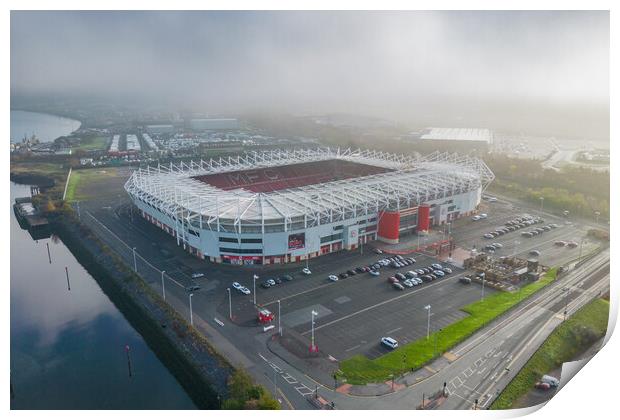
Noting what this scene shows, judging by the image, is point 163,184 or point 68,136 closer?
point 163,184

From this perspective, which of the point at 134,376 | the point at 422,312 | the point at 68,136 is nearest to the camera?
the point at 134,376

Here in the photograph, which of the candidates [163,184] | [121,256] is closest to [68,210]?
[163,184]

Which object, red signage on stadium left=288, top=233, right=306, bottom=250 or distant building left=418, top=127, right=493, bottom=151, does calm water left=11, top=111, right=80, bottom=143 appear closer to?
red signage on stadium left=288, top=233, right=306, bottom=250

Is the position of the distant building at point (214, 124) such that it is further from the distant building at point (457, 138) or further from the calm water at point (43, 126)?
the distant building at point (457, 138)

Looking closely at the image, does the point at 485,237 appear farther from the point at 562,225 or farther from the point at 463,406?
the point at 463,406

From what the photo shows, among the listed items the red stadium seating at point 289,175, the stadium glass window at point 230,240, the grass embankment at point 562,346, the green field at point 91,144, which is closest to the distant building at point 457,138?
the red stadium seating at point 289,175

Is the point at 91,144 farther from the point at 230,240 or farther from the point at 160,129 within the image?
the point at 230,240

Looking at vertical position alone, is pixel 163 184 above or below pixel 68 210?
above

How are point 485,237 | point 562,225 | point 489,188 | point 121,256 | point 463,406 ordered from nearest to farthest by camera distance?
point 463,406 → point 121,256 → point 485,237 → point 562,225 → point 489,188
